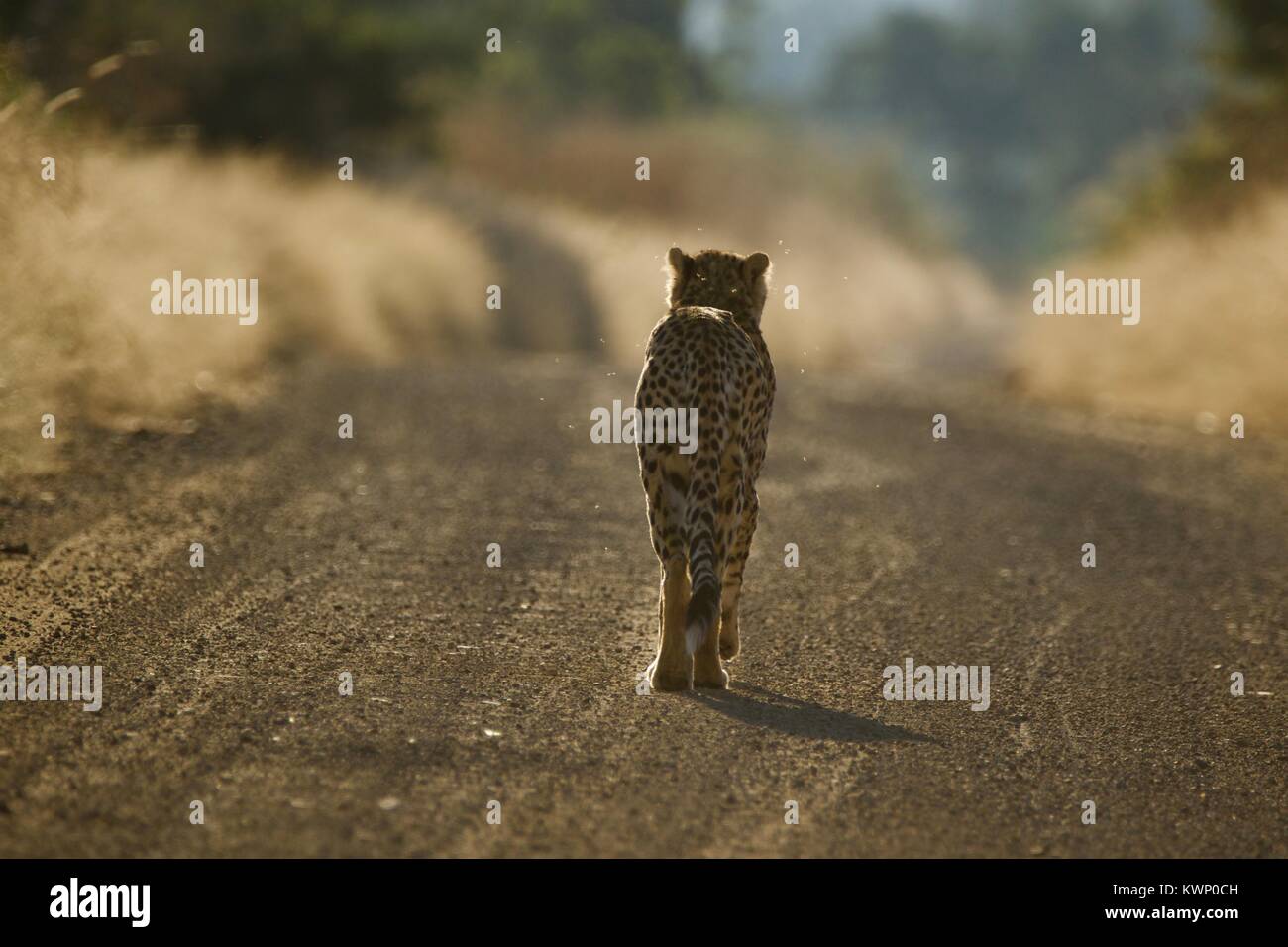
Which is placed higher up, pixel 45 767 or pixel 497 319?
pixel 497 319

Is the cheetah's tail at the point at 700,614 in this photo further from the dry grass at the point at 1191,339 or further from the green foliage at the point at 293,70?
the dry grass at the point at 1191,339

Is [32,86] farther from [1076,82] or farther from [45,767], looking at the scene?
[1076,82]

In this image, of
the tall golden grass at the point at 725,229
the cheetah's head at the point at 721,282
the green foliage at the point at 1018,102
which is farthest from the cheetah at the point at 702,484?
the green foliage at the point at 1018,102

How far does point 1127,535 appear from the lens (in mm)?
10367

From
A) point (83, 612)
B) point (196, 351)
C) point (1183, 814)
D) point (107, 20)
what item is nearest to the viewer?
point (1183, 814)

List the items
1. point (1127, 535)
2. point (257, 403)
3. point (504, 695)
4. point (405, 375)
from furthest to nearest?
point (405, 375), point (257, 403), point (1127, 535), point (504, 695)

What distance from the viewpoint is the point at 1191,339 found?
1939 cm

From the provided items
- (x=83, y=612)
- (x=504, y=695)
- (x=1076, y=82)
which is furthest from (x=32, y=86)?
(x=1076, y=82)

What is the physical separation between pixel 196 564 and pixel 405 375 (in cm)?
1003

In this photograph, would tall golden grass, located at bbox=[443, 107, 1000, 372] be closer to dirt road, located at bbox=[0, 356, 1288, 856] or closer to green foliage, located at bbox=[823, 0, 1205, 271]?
dirt road, located at bbox=[0, 356, 1288, 856]
